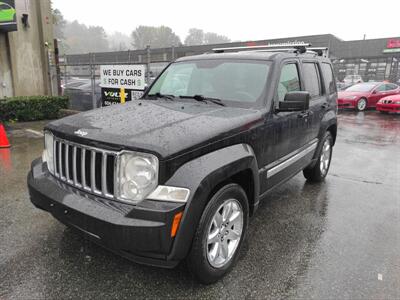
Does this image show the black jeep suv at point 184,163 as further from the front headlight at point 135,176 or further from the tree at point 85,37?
the tree at point 85,37

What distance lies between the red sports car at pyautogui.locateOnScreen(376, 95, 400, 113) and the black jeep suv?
1263cm

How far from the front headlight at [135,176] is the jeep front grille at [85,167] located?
8 cm

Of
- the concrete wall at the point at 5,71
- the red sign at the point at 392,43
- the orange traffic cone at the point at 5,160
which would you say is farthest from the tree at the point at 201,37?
the orange traffic cone at the point at 5,160

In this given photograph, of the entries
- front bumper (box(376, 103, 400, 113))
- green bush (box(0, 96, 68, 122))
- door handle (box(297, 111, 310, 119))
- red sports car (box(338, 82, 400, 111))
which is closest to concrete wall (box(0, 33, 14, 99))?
green bush (box(0, 96, 68, 122))

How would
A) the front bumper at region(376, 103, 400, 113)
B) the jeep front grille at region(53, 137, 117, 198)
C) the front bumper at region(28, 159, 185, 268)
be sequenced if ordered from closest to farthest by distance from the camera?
the front bumper at region(28, 159, 185, 268)
the jeep front grille at region(53, 137, 117, 198)
the front bumper at region(376, 103, 400, 113)

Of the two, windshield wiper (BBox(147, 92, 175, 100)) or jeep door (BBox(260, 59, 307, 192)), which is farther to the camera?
windshield wiper (BBox(147, 92, 175, 100))

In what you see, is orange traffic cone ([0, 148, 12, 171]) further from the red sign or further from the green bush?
A: the red sign

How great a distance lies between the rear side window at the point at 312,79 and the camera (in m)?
4.44

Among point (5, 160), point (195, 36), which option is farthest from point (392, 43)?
point (195, 36)

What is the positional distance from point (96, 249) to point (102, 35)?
169239 millimetres

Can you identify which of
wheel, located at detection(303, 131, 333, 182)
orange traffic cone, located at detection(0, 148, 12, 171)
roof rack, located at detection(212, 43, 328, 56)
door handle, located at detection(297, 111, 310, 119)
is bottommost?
orange traffic cone, located at detection(0, 148, 12, 171)

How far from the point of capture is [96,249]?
3.24 m

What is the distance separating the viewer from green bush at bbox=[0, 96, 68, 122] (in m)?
10.2

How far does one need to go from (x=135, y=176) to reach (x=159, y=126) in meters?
0.52
